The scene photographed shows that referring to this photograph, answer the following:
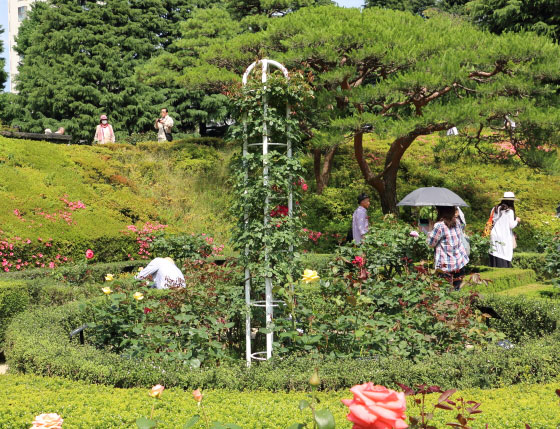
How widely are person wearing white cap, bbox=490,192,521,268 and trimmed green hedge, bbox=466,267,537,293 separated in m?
0.50

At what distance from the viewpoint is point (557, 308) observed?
519 centimetres

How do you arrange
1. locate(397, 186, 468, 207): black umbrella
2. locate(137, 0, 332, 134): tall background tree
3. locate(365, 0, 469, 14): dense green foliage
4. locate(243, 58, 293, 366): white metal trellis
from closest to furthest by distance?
1. locate(243, 58, 293, 366): white metal trellis
2. locate(397, 186, 468, 207): black umbrella
3. locate(137, 0, 332, 134): tall background tree
4. locate(365, 0, 469, 14): dense green foliage

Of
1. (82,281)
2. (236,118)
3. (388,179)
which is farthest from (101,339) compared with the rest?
(388,179)

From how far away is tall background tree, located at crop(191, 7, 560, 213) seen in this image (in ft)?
32.2

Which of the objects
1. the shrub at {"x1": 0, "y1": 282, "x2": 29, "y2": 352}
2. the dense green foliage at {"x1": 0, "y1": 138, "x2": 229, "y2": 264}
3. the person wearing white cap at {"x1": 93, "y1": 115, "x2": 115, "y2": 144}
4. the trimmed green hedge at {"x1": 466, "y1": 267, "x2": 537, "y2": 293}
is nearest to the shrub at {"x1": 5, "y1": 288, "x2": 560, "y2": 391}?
the shrub at {"x1": 0, "y1": 282, "x2": 29, "y2": 352}

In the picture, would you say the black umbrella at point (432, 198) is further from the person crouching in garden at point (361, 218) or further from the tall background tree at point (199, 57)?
the tall background tree at point (199, 57)

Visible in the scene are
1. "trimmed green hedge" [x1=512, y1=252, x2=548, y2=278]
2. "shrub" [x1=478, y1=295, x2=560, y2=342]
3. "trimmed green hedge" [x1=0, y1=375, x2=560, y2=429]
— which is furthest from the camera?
"trimmed green hedge" [x1=512, y1=252, x2=548, y2=278]

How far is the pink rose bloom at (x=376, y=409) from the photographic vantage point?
1120 millimetres

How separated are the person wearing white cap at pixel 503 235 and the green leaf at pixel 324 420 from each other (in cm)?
811

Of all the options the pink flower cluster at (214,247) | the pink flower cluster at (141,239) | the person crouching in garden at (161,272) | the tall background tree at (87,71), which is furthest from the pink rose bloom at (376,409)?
the tall background tree at (87,71)

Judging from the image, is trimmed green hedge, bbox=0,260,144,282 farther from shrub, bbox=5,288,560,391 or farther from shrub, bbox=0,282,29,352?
shrub, bbox=5,288,560,391

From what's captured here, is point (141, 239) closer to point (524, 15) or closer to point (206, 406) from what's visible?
point (206, 406)

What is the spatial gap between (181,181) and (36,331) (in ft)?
31.7

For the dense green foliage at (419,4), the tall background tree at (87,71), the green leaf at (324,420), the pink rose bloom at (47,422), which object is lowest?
the pink rose bloom at (47,422)
